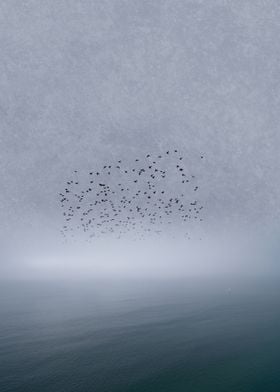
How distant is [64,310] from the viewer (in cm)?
14075

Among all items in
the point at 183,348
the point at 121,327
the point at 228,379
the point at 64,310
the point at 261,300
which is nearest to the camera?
the point at 228,379

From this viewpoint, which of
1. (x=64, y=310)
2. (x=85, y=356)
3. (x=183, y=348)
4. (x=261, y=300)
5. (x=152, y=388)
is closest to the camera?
(x=152, y=388)

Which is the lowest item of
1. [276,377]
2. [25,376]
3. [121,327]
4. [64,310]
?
[276,377]

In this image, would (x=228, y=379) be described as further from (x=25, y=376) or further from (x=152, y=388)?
(x=25, y=376)

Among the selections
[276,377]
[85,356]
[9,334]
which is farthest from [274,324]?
[9,334]

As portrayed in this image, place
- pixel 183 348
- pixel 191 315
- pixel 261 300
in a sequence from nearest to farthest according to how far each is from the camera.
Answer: pixel 183 348 → pixel 191 315 → pixel 261 300

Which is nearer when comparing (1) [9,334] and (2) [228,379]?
(2) [228,379]

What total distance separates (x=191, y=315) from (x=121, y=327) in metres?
29.1

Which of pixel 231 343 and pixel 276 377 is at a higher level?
pixel 231 343

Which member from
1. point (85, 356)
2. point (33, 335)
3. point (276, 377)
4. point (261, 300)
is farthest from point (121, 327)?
point (261, 300)

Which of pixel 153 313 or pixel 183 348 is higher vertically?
pixel 153 313

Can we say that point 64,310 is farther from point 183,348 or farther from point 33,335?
point 183,348

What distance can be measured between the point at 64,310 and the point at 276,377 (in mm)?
96130

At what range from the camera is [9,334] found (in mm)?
88688
